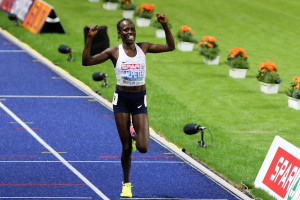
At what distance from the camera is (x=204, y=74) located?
23828 mm

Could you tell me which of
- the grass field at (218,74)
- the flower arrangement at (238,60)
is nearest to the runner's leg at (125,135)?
the grass field at (218,74)

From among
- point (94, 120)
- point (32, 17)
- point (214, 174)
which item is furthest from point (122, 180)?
point (32, 17)

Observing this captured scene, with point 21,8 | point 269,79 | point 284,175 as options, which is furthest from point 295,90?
point 21,8

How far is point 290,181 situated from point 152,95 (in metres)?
8.57

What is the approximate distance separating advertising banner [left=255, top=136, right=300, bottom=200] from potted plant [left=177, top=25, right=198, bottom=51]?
44.0 ft

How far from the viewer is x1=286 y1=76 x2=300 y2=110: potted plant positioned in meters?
20.0

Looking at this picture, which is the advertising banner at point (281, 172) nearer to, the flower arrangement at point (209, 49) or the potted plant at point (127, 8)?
the flower arrangement at point (209, 49)

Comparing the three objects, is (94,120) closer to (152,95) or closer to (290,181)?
(152,95)

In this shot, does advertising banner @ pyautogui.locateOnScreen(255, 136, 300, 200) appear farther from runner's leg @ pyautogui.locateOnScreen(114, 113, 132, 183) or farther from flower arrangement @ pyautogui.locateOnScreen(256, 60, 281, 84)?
flower arrangement @ pyautogui.locateOnScreen(256, 60, 281, 84)

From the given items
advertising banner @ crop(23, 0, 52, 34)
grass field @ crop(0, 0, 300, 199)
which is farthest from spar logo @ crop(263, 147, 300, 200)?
advertising banner @ crop(23, 0, 52, 34)

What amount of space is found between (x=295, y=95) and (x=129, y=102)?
28.8ft

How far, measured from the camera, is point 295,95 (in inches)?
790

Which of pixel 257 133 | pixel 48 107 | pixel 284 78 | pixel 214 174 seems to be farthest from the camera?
→ pixel 284 78

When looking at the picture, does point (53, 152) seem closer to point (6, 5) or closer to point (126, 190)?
point (126, 190)
